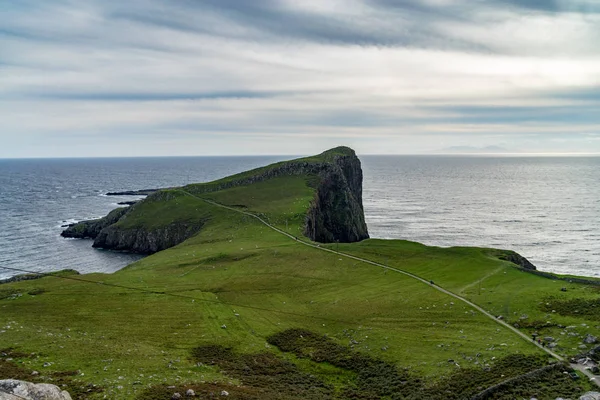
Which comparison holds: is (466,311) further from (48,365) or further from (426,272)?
(48,365)

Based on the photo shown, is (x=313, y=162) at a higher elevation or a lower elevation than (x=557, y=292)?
higher

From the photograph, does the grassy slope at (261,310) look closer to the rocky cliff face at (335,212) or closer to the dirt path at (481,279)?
the dirt path at (481,279)

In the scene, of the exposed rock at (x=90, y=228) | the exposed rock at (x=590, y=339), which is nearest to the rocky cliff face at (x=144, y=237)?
the exposed rock at (x=90, y=228)

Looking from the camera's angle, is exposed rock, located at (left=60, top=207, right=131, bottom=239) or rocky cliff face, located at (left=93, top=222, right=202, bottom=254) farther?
exposed rock, located at (left=60, top=207, right=131, bottom=239)

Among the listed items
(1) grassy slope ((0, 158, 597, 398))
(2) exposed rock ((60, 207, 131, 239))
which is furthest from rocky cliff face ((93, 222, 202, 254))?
(1) grassy slope ((0, 158, 597, 398))

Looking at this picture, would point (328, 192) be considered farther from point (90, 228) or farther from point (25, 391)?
point (25, 391)

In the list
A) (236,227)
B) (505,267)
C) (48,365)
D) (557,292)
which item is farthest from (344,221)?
(48,365)

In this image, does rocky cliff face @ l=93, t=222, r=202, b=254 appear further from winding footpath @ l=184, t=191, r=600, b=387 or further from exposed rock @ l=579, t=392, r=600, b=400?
exposed rock @ l=579, t=392, r=600, b=400
